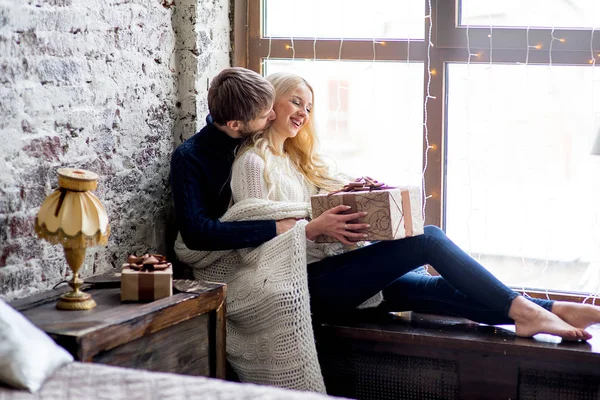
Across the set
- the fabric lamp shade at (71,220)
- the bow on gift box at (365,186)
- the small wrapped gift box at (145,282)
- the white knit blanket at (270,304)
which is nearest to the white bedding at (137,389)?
the fabric lamp shade at (71,220)

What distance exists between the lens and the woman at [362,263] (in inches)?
105

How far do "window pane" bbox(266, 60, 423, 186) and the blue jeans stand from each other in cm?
56

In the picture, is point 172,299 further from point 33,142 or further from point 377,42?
point 377,42

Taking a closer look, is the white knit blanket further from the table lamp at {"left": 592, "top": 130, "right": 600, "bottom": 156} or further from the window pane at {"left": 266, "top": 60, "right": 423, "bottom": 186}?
the table lamp at {"left": 592, "top": 130, "right": 600, "bottom": 156}

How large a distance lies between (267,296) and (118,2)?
1169mm

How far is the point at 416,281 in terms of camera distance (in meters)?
2.94

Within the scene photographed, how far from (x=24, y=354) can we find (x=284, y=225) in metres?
1.28

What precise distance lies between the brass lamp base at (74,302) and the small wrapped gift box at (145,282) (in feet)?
0.42

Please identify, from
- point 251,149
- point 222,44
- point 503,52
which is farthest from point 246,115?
point 503,52

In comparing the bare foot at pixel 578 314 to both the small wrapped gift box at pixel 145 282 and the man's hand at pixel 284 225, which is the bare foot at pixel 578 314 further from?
the small wrapped gift box at pixel 145 282

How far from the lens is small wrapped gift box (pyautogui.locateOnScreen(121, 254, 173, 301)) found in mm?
2328

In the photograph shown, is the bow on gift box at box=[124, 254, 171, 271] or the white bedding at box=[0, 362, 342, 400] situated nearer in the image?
the white bedding at box=[0, 362, 342, 400]

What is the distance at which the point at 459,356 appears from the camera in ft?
8.82

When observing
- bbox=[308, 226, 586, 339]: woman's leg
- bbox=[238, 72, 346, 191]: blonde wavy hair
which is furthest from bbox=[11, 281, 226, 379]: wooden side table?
bbox=[238, 72, 346, 191]: blonde wavy hair
